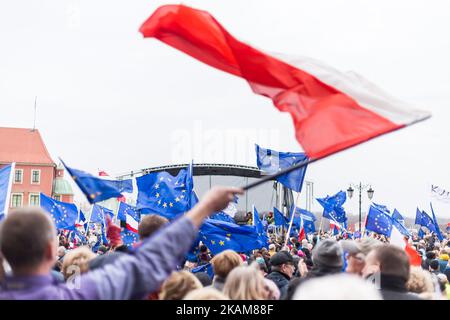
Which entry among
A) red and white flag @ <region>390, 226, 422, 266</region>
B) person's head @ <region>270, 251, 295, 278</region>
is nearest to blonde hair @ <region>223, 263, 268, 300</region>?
person's head @ <region>270, 251, 295, 278</region>

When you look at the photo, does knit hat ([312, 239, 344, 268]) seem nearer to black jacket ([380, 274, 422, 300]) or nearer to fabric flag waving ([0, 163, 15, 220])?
black jacket ([380, 274, 422, 300])

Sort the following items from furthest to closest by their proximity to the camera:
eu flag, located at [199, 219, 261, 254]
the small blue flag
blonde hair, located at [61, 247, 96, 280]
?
eu flag, located at [199, 219, 261, 254]
the small blue flag
blonde hair, located at [61, 247, 96, 280]

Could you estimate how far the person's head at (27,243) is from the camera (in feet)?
8.12

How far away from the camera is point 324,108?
15.0 feet

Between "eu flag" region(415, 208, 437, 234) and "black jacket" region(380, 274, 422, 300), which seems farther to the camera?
"eu flag" region(415, 208, 437, 234)

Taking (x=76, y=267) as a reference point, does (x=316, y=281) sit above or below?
above

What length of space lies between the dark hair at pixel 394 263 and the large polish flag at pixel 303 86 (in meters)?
0.88

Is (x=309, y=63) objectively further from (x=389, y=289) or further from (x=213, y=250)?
(x=213, y=250)

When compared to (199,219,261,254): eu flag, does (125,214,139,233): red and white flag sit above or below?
below

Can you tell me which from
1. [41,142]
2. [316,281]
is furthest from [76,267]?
[41,142]

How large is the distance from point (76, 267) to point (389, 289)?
290 cm

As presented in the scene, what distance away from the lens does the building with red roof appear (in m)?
89.6

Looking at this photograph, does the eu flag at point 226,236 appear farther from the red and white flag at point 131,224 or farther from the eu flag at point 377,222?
the eu flag at point 377,222

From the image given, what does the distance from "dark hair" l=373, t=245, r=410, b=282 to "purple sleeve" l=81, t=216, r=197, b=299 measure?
7.06 ft
